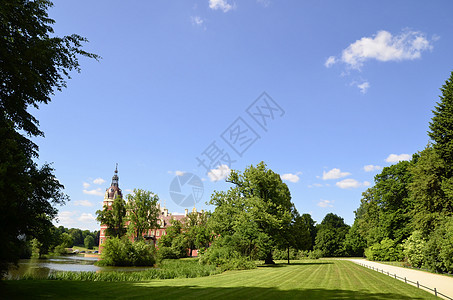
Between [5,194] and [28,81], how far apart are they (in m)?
4.87

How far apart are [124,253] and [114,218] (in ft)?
90.7

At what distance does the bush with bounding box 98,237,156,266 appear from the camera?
120 ft

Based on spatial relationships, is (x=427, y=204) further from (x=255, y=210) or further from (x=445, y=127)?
(x=255, y=210)

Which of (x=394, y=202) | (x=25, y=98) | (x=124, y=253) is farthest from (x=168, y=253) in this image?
(x=25, y=98)

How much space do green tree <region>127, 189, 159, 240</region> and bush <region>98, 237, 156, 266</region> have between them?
18.3 metres

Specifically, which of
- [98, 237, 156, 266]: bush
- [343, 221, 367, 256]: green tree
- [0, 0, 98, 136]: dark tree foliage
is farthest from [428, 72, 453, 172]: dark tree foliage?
[343, 221, 367, 256]: green tree

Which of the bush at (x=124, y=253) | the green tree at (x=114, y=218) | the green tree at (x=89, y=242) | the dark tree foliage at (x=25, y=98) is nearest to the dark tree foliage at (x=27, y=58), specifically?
the dark tree foliage at (x=25, y=98)

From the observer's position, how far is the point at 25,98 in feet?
41.0

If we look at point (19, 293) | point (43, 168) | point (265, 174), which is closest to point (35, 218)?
point (43, 168)

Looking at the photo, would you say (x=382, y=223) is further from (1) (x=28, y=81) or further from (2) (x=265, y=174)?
(1) (x=28, y=81)

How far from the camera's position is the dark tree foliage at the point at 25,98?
9867 millimetres

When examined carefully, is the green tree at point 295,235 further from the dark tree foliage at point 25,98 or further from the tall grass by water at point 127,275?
the dark tree foliage at point 25,98

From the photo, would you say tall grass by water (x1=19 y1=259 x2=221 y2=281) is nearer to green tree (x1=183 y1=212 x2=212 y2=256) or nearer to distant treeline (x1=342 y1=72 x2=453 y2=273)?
distant treeline (x1=342 y1=72 x2=453 y2=273)

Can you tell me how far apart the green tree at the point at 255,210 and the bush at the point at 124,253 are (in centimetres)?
1107
